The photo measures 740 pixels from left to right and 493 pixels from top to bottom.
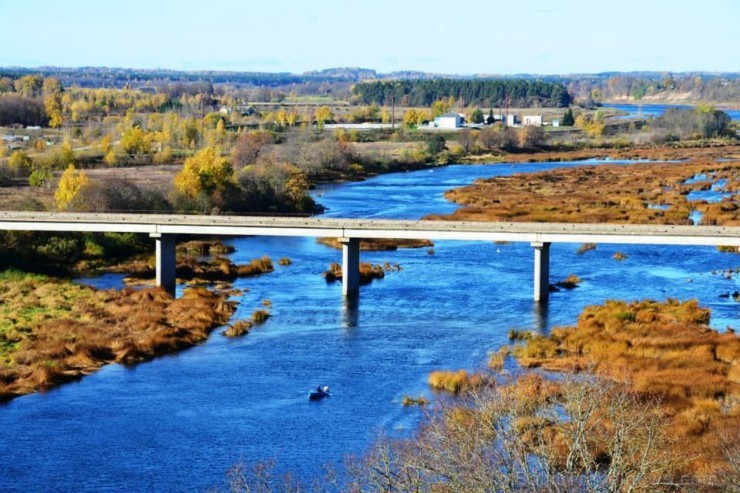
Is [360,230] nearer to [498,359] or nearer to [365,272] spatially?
[365,272]

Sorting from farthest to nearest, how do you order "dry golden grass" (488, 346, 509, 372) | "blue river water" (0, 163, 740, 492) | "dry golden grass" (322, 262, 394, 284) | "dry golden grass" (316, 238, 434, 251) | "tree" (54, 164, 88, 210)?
"dry golden grass" (316, 238, 434, 251)
"tree" (54, 164, 88, 210)
"dry golden grass" (322, 262, 394, 284)
"dry golden grass" (488, 346, 509, 372)
"blue river water" (0, 163, 740, 492)

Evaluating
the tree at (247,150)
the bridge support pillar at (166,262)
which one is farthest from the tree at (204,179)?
the tree at (247,150)

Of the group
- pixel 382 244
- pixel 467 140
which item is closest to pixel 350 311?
pixel 382 244

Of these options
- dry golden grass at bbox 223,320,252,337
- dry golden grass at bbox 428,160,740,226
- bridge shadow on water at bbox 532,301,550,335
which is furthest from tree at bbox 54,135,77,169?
bridge shadow on water at bbox 532,301,550,335

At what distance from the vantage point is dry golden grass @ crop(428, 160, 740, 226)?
88.5 m

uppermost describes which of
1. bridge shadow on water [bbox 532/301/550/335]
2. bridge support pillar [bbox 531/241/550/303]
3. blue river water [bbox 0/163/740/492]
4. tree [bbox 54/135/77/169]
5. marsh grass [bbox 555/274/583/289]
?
tree [bbox 54/135/77/169]

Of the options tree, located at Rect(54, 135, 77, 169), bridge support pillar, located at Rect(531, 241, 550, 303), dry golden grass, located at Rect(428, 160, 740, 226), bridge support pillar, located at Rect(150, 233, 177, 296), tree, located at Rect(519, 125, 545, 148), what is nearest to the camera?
bridge support pillar, located at Rect(531, 241, 550, 303)

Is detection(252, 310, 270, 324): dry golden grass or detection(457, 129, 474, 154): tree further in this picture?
detection(457, 129, 474, 154): tree

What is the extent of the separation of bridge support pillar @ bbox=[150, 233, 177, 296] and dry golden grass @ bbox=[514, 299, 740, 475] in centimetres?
2223

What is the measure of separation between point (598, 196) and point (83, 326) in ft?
204

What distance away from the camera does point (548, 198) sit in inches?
4122

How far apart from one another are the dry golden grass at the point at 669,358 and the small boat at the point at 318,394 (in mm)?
9181

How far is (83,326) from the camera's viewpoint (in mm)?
52938

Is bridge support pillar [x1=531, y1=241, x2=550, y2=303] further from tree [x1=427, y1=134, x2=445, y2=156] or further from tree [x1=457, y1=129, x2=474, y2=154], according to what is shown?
tree [x1=457, y1=129, x2=474, y2=154]
